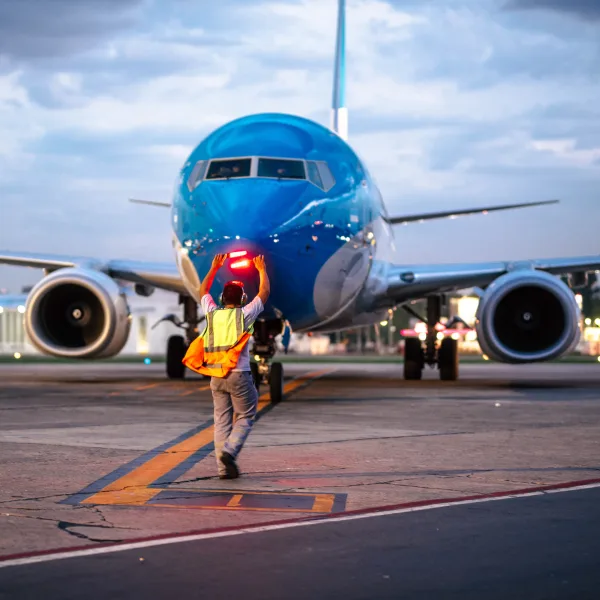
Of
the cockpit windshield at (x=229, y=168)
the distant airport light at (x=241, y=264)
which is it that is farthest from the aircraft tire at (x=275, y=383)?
the cockpit windshield at (x=229, y=168)

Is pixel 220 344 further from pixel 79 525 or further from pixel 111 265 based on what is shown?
pixel 111 265

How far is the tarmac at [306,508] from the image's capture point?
4980mm

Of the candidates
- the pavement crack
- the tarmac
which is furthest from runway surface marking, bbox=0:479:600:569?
the pavement crack

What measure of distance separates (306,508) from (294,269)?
839 centimetres

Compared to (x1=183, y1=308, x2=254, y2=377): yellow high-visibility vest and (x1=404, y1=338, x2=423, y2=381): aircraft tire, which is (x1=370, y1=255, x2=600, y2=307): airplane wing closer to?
(x1=404, y1=338, x2=423, y2=381): aircraft tire

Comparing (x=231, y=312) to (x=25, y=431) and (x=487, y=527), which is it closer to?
(x=487, y=527)

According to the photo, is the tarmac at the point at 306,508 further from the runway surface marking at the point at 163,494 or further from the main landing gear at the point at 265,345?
the main landing gear at the point at 265,345

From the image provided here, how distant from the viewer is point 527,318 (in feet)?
66.2

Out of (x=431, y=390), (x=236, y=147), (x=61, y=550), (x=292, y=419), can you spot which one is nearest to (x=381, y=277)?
(x=431, y=390)

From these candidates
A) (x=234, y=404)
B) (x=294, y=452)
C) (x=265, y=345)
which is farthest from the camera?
(x=265, y=345)

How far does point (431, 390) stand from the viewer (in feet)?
64.5

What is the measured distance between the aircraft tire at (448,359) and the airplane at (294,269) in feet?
0.09

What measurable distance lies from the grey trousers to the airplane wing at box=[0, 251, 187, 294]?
1267 cm

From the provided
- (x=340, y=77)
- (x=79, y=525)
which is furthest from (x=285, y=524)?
(x=340, y=77)
